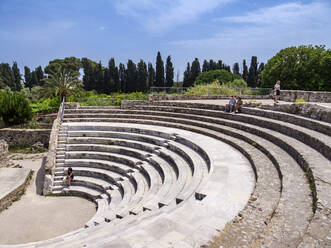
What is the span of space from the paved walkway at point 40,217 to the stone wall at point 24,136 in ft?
24.3

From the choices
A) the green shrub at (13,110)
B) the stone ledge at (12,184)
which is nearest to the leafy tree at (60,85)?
the green shrub at (13,110)

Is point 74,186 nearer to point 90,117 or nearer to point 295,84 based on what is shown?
point 90,117

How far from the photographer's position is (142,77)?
51.1 metres

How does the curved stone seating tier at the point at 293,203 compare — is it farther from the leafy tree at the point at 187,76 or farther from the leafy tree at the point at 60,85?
the leafy tree at the point at 187,76

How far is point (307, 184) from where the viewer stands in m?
4.88

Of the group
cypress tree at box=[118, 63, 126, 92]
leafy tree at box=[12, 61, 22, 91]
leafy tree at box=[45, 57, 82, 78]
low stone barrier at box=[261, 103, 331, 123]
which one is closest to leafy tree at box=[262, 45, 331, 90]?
low stone barrier at box=[261, 103, 331, 123]

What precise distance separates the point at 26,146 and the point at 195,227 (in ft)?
58.3

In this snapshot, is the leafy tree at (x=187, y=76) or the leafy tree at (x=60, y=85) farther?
the leafy tree at (x=187, y=76)

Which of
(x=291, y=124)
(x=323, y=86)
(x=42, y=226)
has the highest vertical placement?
(x=323, y=86)

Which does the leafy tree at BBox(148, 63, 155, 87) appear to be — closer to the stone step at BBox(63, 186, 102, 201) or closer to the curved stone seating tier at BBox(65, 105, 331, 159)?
the curved stone seating tier at BBox(65, 105, 331, 159)

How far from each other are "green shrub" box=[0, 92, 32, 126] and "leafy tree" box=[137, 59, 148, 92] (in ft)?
110

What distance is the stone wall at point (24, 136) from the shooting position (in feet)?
57.6

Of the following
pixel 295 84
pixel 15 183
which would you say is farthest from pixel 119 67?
pixel 15 183

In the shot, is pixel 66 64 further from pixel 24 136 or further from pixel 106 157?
pixel 106 157
